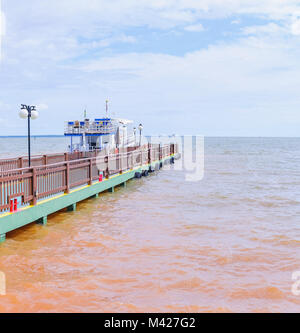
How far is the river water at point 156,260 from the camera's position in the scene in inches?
236

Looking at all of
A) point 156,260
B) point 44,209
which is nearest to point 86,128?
point 44,209

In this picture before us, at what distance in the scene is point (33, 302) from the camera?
229 inches

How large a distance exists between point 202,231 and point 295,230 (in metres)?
2.78

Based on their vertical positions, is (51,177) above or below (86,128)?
below

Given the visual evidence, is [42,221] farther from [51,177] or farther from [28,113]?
[28,113]

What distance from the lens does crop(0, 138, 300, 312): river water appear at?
598 cm

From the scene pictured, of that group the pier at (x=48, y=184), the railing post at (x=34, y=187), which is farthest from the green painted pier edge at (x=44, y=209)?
the railing post at (x=34, y=187)

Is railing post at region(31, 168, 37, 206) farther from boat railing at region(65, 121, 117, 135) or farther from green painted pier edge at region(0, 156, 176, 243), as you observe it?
boat railing at region(65, 121, 117, 135)

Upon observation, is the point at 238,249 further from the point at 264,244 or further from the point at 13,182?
the point at 13,182

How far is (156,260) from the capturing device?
7941 mm

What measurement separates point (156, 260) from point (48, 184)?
4846 millimetres

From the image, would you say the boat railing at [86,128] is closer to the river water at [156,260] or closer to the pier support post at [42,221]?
the river water at [156,260]

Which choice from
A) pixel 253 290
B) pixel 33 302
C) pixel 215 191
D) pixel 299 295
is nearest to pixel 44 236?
pixel 33 302

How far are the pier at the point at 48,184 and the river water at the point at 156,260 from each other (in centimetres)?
47
